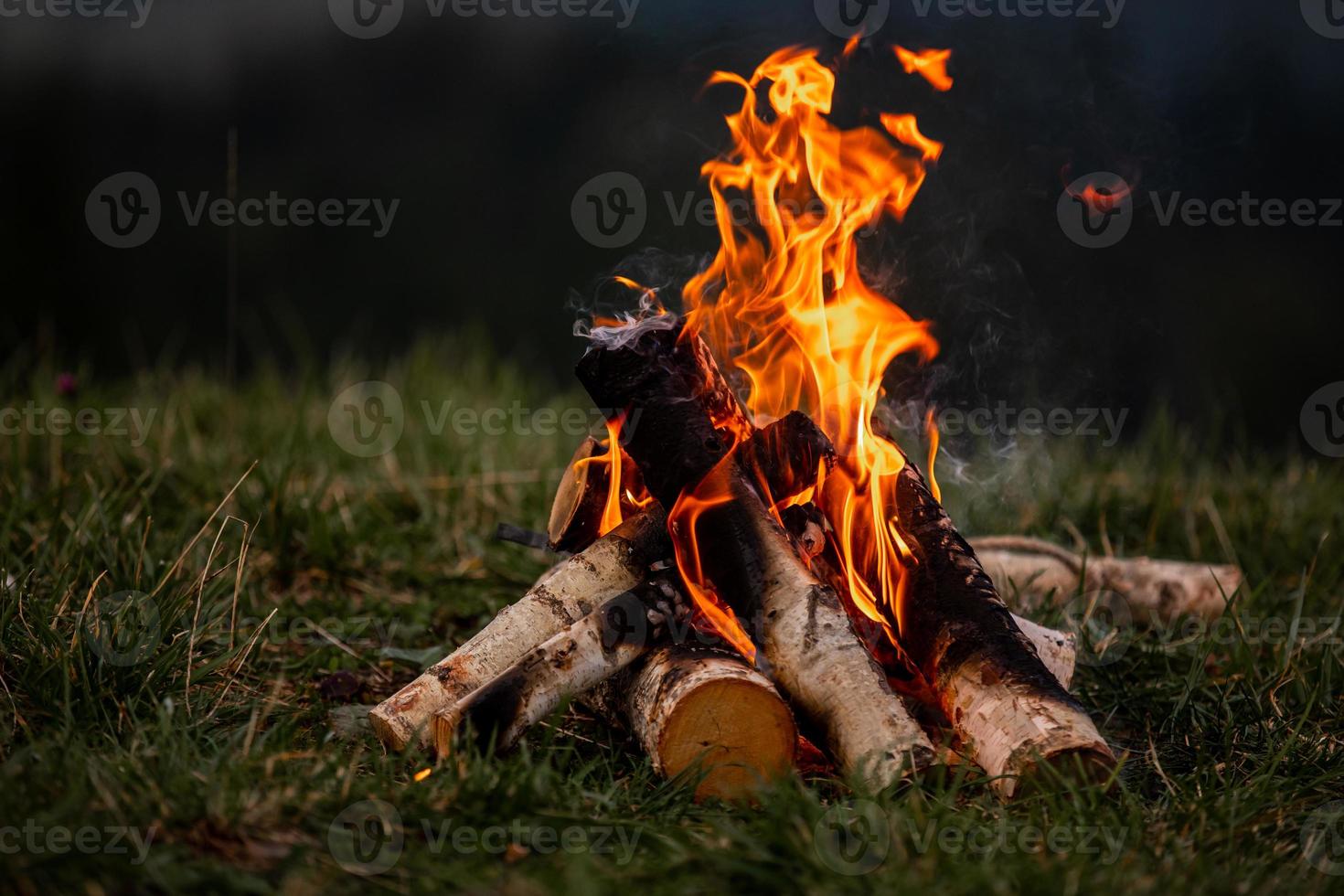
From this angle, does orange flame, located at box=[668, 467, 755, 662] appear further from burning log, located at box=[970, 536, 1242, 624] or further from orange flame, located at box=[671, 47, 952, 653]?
burning log, located at box=[970, 536, 1242, 624]

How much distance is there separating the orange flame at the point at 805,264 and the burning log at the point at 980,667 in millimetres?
240

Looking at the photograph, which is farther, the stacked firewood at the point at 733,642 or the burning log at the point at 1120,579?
the burning log at the point at 1120,579

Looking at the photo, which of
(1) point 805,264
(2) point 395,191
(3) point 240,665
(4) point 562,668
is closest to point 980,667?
(4) point 562,668

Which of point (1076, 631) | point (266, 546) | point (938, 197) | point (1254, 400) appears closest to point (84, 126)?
point (266, 546)

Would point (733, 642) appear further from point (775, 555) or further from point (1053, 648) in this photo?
point (1053, 648)

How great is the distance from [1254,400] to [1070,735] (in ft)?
27.9

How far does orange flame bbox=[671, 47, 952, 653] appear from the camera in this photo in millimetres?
2826

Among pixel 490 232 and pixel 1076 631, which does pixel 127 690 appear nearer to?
pixel 1076 631

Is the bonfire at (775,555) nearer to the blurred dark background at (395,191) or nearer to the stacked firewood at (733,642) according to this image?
the stacked firewood at (733,642)

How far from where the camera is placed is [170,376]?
5199 mm

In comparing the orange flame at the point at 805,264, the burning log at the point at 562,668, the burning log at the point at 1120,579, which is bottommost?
the burning log at the point at 1120,579

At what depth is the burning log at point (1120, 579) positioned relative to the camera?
3.53 meters

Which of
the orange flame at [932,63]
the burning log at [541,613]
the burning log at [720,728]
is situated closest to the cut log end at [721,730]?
the burning log at [720,728]

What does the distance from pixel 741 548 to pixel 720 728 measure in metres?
0.41
